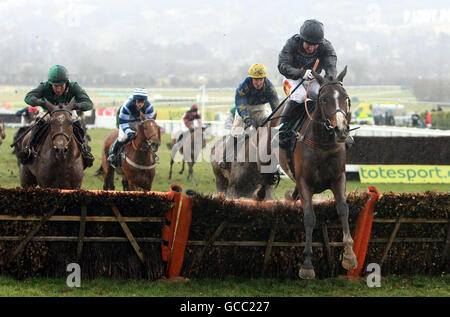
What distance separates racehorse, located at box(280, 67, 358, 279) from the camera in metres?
6.43

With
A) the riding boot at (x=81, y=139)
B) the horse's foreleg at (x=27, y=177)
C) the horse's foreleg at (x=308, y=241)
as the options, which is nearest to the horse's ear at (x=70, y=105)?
the riding boot at (x=81, y=139)

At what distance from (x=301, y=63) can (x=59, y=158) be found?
3057 mm

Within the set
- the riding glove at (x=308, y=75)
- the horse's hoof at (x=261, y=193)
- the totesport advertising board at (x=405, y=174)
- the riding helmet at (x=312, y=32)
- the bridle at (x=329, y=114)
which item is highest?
the riding helmet at (x=312, y=32)

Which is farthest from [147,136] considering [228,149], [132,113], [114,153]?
[228,149]

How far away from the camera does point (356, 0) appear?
171 metres

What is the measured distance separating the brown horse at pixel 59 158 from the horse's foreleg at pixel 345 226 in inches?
119

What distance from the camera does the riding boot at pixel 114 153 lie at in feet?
34.7

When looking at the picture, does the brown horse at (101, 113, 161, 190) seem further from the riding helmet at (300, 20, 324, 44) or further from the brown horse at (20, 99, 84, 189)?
the riding helmet at (300, 20, 324, 44)

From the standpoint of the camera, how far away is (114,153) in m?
10.8

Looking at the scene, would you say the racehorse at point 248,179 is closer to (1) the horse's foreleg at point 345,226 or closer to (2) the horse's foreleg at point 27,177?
(1) the horse's foreleg at point 345,226

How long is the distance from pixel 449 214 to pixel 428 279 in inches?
30.3

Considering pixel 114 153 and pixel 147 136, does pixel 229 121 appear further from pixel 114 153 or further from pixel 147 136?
pixel 114 153
